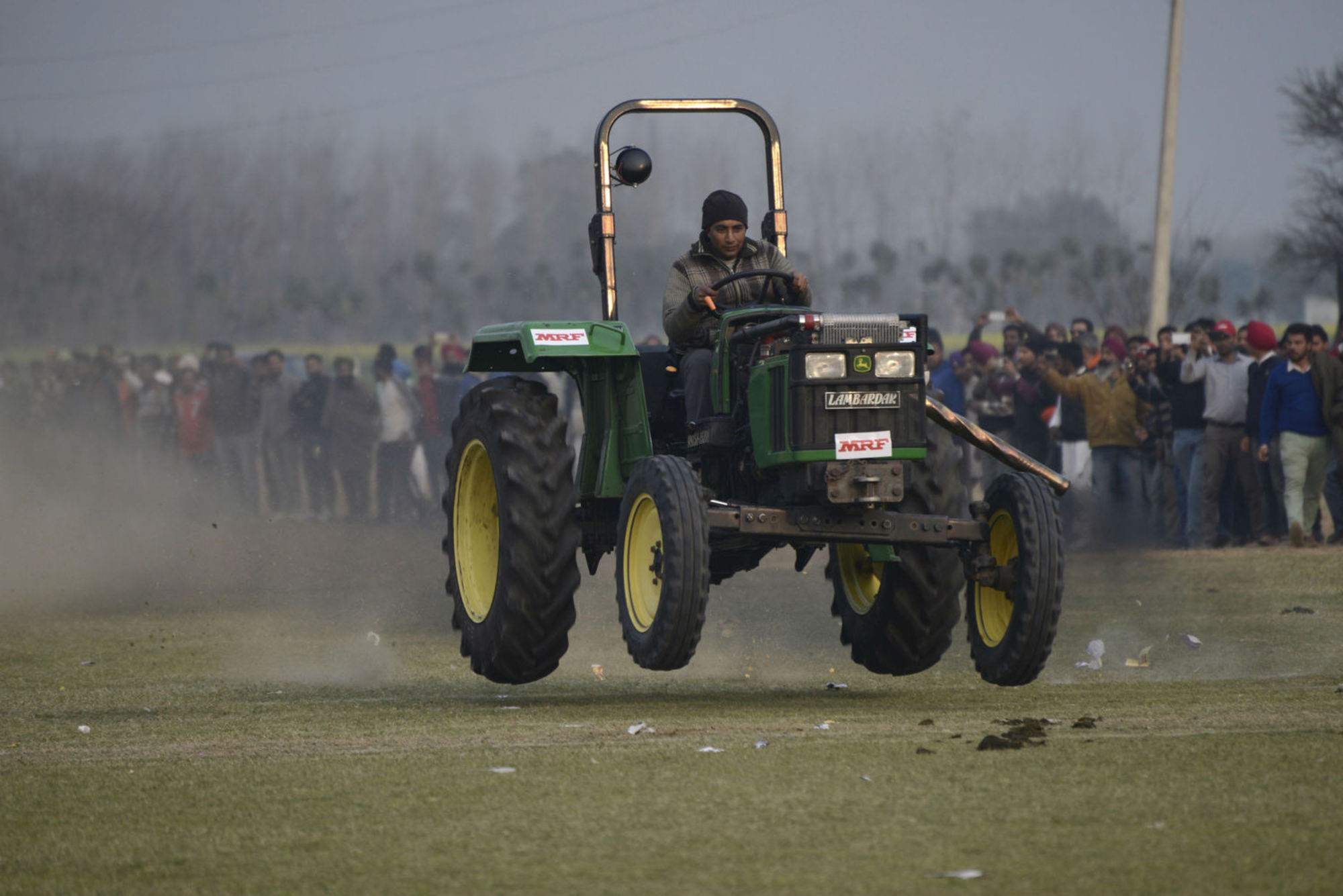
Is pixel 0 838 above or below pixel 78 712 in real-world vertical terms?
above

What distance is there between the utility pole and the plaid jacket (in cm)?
1596

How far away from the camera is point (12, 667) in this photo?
10.7 metres

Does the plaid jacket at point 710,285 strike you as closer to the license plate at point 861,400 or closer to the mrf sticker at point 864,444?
the license plate at point 861,400

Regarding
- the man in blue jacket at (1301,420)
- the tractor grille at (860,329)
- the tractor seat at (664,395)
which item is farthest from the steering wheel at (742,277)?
the man in blue jacket at (1301,420)

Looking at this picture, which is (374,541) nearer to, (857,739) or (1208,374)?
(1208,374)

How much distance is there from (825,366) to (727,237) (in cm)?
151

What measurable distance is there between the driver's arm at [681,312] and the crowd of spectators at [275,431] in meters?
12.2

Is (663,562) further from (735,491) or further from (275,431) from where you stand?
(275,431)

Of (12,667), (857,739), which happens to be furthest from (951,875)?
(12,667)

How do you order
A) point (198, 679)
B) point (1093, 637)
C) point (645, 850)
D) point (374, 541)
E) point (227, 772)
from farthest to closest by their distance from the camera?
point (374, 541)
point (1093, 637)
point (198, 679)
point (227, 772)
point (645, 850)

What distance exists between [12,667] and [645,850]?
684 centimetres

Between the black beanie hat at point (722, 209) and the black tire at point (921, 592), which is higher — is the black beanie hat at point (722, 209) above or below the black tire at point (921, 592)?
above

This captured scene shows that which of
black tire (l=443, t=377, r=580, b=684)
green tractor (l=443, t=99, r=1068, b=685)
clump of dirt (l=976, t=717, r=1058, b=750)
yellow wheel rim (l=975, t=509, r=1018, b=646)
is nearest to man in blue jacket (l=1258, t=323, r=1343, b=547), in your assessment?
green tractor (l=443, t=99, r=1068, b=685)

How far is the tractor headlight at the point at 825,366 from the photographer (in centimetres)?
788
